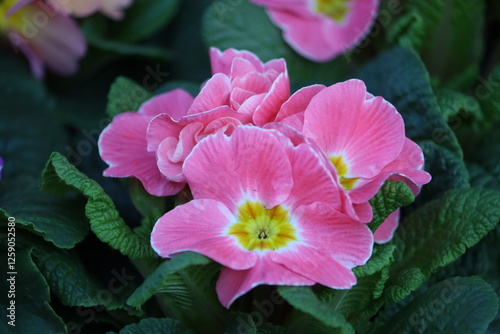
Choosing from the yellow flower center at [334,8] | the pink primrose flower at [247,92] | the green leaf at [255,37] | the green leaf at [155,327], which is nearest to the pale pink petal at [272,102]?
the pink primrose flower at [247,92]

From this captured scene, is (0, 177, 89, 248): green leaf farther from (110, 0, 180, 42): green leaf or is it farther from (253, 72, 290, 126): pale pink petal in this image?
(110, 0, 180, 42): green leaf

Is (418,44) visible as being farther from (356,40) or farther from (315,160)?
(315,160)

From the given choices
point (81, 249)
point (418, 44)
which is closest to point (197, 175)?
point (81, 249)

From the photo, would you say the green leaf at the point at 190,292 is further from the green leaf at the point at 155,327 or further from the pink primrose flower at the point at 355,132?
the pink primrose flower at the point at 355,132

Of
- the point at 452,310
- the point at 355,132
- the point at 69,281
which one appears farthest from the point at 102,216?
the point at 452,310

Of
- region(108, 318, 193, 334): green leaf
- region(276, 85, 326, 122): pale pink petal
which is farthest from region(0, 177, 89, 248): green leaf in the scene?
region(276, 85, 326, 122): pale pink petal
